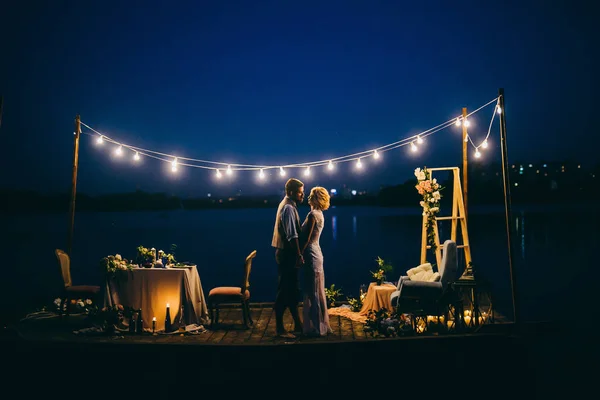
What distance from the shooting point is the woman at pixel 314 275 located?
6062mm

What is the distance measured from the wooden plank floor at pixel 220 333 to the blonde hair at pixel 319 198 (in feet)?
5.57

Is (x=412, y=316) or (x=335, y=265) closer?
(x=412, y=316)

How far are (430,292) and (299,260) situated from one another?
6.06ft

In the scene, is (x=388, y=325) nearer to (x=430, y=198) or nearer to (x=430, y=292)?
(x=430, y=292)

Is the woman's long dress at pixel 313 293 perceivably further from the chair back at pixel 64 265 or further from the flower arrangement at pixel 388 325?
the chair back at pixel 64 265

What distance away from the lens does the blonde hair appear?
6.12m

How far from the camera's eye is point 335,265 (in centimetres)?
2869

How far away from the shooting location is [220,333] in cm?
638

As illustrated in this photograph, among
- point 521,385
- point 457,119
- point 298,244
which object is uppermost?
point 457,119

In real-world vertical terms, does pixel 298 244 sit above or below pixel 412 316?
above

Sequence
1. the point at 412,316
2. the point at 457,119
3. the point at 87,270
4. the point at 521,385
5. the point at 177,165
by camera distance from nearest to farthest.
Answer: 1. the point at 521,385
2. the point at 412,316
3. the point at 457,119
4. the point at 177,165
5. the point at 87,270

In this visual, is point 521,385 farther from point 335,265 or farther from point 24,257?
point 24,257

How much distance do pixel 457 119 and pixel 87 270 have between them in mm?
25487

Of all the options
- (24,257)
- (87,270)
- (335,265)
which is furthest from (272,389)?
(24,257)
